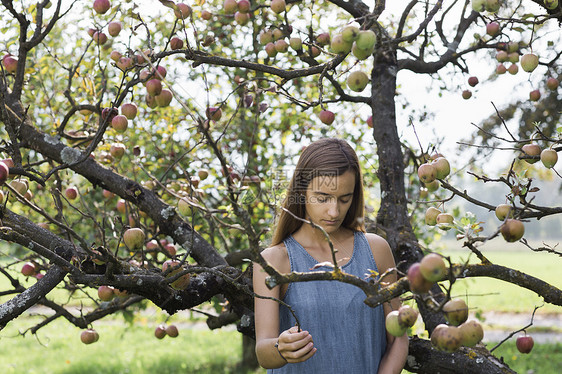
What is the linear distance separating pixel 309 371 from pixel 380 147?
138 centimetres

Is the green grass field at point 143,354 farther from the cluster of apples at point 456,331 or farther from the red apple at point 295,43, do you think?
the cluster of apples at point 456,331

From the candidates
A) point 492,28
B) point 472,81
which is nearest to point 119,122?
point 492,28

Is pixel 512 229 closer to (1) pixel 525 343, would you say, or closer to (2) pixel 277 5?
(1) pixel 525 343

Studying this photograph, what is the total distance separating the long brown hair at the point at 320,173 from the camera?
1933mm

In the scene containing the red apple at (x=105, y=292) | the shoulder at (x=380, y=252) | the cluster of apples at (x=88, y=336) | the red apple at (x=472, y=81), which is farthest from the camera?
the red apple at (x=472, y=81)

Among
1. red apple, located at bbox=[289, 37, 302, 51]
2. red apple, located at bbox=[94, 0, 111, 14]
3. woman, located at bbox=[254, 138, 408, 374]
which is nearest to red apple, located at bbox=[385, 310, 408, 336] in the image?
woman, located at bbox=[254, 138, 408, 374]

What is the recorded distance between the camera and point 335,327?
6.25 feet

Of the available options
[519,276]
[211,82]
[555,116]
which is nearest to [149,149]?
[211,82]

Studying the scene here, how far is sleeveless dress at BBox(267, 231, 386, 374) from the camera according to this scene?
6.20 feet

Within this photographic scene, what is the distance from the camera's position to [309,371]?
6.22ft

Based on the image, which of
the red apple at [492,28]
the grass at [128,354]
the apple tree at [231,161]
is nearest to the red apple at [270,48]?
the apple tree at [231,161]

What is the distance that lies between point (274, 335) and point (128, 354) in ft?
21.7

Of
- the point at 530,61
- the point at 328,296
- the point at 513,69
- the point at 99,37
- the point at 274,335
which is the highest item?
the point at 99,37

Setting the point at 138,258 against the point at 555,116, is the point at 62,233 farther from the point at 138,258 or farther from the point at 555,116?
the point at 555,116
